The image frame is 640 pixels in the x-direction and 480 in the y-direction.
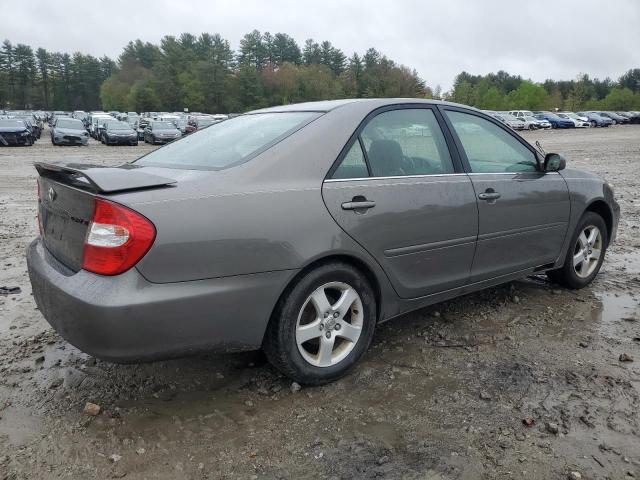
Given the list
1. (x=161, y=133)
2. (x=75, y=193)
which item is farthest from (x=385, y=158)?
(x=161, y=133)

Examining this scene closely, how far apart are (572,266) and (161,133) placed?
27268 millimetres

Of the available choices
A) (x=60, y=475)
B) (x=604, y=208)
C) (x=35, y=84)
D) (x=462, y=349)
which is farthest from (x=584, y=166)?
(x=35, y=84)

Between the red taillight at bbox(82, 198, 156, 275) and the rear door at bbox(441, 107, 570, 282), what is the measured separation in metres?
2.25

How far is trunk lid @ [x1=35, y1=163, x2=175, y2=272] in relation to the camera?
2482mm

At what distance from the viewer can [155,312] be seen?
7.88ft

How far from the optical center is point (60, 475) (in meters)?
2.28

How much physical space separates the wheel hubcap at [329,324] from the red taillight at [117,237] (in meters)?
0.91

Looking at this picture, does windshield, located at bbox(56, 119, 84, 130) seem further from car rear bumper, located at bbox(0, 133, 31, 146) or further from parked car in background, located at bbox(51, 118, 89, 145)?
car rear bumper, located at bbox(0, 133, 31, 146)

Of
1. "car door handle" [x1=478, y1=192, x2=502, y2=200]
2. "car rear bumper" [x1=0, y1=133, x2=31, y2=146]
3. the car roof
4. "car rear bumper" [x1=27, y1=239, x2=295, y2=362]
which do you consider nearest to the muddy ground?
"car rear bumper" [x1=27, y1=239, x2=295, y2=362]

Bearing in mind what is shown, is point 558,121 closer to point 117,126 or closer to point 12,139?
point 117,126

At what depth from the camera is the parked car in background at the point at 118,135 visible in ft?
90.0

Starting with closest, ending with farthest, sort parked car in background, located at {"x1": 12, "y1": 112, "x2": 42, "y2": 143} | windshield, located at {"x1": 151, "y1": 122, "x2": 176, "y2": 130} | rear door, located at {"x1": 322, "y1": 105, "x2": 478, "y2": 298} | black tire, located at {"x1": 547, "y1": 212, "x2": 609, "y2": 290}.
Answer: rear door, located at {"x1": 322, "y1": 105, "x2": 478, "y2": 298}
black tire, located at {"x1": 547, "y1": 212, "x2": 609, "y2": 290}
parked car in background, located at {"x1": 12, "y1": 112, "x2": 42, "y2": 143}
windshield, located at {"x1": 151, "y1": 122, "x2": 176, "y2": 130}

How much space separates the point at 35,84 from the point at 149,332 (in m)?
139

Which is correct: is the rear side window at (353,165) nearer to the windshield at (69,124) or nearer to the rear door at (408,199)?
the rear door at (408,199)
